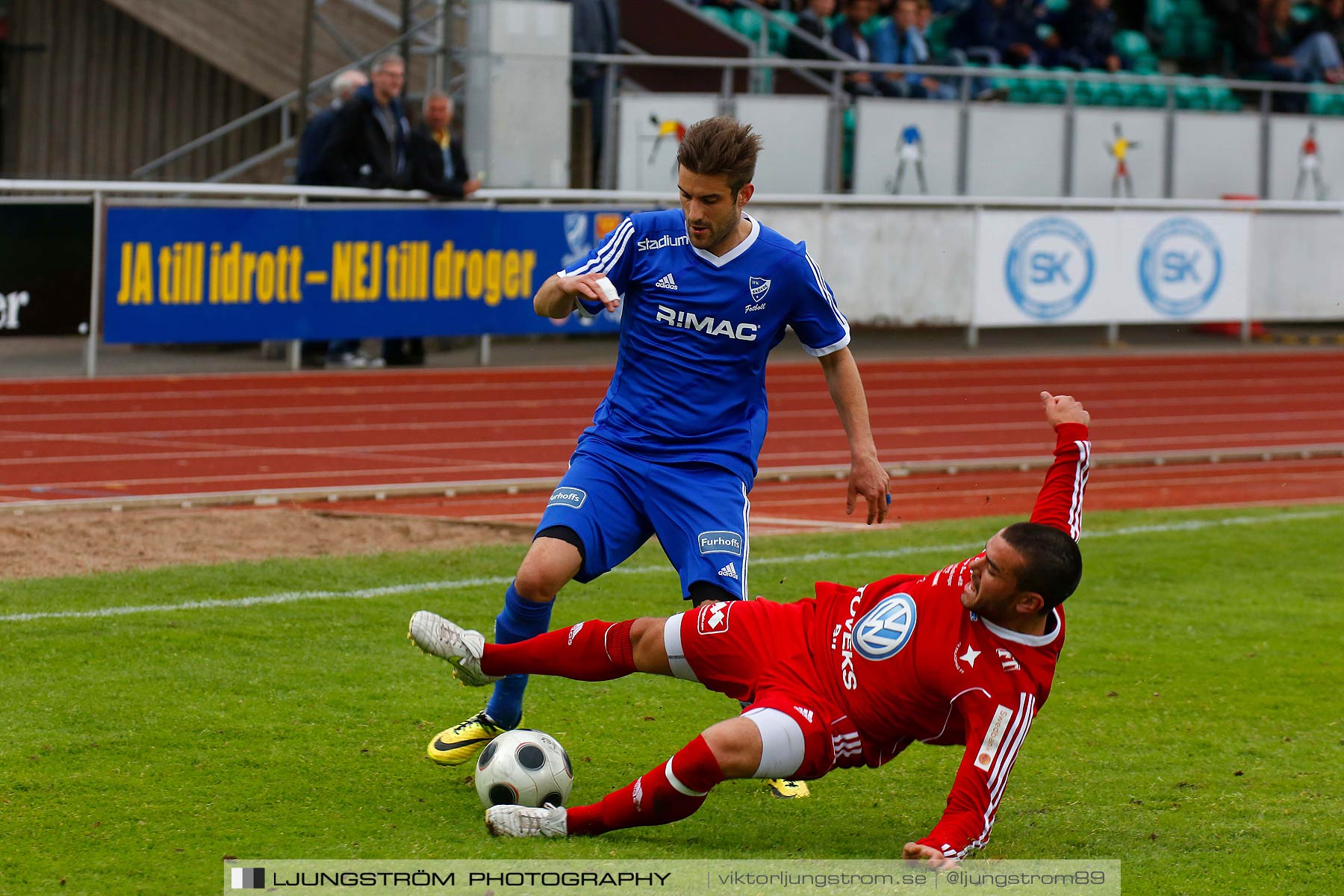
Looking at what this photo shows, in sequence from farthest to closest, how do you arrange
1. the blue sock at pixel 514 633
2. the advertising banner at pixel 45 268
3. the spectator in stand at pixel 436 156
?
the spectator in stand at pixel 436 156
the advertising banner at pixel 45 268
the blue sock at pixel 514 633

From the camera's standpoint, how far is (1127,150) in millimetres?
19469

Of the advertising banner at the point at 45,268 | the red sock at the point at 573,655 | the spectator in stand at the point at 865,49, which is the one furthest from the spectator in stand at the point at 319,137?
the red sock at the point at 573,655

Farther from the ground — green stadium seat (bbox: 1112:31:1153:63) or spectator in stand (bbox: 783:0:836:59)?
green stadium seat (bbox: 1112:31:1153:63)

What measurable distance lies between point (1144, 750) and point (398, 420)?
26.0 ft

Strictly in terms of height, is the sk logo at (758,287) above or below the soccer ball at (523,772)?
above

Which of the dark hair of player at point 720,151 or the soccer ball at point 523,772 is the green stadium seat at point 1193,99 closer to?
the dark hair of player at point 720,151

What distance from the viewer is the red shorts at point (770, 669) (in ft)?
13.8

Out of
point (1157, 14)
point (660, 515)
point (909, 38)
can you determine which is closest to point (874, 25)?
point (909, 38)

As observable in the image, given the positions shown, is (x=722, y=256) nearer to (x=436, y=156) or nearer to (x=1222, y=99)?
(x=436, y=156)

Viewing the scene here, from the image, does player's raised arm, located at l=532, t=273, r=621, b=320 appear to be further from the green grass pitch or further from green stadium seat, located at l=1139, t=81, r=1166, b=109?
green stadium seat, located at l=1139, t=81, r=1166, b=109

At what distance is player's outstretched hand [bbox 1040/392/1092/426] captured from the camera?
474 cm

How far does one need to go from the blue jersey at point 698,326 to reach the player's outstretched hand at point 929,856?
4.88 ft

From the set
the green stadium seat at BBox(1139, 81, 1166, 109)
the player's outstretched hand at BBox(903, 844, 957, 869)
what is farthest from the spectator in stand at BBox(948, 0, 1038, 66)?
the player's outstretched hand at BBox(903, 844, 957, 869)

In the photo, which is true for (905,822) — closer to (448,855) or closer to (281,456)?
(448,855)
